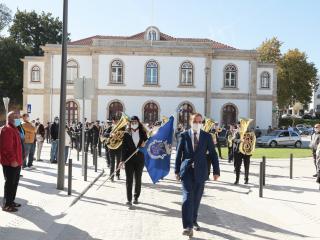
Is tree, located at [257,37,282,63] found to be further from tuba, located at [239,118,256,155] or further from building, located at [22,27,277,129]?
tuba, located at [239,118,256,155]

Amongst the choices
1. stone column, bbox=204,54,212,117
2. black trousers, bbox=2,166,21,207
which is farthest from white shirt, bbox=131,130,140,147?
stone column, bbox=204,54,212,117

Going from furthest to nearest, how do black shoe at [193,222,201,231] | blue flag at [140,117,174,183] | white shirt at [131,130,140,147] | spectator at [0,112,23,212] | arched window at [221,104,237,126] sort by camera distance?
1. arched window at [221,104,237,126]
2. blue flag at [140,117,174,183]
3. white shirt at [131,130,140,147]
4. spectator at [0,112,23,212]
5. black shoe at [193,222,201,231]

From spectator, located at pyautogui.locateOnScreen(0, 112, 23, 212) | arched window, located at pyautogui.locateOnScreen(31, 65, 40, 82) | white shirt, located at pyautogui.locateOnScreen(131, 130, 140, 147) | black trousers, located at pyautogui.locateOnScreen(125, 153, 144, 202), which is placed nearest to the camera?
spectator, located at pyautogui.locateOnScreen(0, 112, 23, 212)


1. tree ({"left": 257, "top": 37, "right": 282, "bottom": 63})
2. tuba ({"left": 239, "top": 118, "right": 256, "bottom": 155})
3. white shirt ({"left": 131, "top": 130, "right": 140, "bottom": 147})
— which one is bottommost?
tuba ({"left": 239, "top": 118, "right": 256, "bottom": 155})

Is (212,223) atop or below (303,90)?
below

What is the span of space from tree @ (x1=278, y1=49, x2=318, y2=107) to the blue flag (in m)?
62.7

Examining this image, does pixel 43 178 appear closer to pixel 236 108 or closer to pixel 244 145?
pixel 244 145

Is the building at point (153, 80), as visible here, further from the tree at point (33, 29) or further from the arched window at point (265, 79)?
the tree at point (33, 29)

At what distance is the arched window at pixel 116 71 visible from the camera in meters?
48.6

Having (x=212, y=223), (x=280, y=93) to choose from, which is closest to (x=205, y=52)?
(x=280, y=93)

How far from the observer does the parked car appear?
41259 millimetres

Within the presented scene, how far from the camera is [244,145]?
15766mm

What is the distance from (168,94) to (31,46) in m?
30.4

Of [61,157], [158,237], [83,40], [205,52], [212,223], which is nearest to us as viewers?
[158,237]
